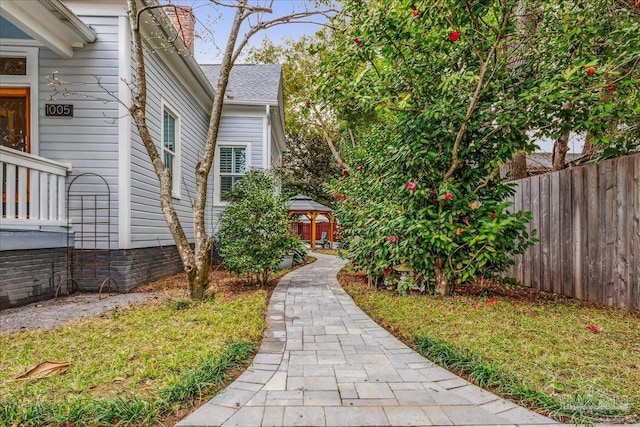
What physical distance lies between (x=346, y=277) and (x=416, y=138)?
3501 mm

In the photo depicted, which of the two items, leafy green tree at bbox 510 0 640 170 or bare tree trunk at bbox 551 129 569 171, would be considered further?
bare tree trunk at bbox 551 129 569 171

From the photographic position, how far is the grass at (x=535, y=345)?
7.12 feet

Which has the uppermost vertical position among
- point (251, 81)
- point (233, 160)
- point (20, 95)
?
point (251, 81)

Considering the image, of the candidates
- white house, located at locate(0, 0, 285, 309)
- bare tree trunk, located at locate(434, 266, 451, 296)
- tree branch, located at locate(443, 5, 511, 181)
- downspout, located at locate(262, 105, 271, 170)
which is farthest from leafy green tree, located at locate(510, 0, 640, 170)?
downspout, located at locate(262, 105, 271, 170)

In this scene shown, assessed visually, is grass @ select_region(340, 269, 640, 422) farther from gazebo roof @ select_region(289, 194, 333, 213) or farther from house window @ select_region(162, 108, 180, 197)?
gazebo roof @ select_region(289, 194, 333, 213)

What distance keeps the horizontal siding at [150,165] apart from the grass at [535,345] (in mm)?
3882

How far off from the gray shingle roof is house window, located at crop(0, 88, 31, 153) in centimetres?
509

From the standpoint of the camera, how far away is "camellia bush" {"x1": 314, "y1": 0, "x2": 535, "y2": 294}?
4.22 metres

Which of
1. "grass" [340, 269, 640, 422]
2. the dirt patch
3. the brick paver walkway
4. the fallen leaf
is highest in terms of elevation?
"grass" [340, 269, 640, 422]

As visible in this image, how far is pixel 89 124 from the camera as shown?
571 centimetres

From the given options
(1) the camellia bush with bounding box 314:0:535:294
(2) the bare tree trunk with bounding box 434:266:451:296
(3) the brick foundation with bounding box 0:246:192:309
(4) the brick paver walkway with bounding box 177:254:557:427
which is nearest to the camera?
(4) the brick paver walkway with bounding box 177:254:557:427

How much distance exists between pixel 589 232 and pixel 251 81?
9.96 m

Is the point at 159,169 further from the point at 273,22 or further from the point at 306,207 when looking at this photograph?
the point at 306,207

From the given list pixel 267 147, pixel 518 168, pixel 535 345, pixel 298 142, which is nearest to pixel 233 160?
pixel 267 147
